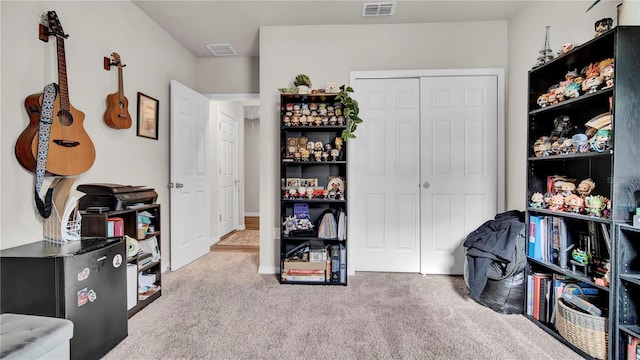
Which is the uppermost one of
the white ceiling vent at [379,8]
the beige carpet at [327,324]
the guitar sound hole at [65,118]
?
the white ceiling vent at [379,8]

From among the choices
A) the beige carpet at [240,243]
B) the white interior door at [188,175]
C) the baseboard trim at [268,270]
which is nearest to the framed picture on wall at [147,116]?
the white interior door at [188,175]

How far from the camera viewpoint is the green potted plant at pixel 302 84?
9.23 ft

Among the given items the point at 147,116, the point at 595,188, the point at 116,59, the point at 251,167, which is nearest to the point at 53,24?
the point at 116,59

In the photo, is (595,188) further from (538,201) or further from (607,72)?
(607,72)

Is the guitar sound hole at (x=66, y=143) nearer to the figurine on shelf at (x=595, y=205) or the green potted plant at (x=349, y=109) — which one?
the green potted plant at (x=349, y=109)

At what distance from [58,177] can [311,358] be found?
198cm

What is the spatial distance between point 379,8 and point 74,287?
305cm

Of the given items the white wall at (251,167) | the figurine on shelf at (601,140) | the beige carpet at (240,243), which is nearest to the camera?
the figurine on shelf at (601,140)

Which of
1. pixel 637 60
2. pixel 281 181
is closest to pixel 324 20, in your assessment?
pixel 281 181

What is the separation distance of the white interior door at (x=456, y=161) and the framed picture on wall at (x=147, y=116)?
2.72 metres

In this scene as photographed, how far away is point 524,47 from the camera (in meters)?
2.72

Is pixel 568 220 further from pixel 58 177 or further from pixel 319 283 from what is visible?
pixel 58 177

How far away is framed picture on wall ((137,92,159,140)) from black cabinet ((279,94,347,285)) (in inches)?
51.8

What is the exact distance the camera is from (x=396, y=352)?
1736mm
